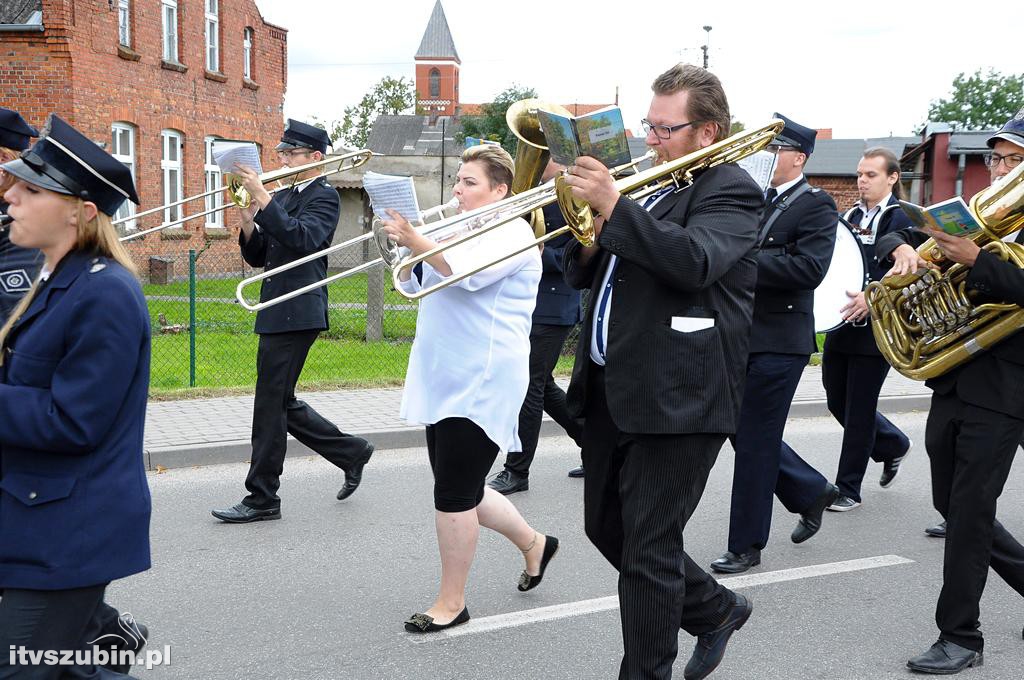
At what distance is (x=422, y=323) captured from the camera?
4.26m

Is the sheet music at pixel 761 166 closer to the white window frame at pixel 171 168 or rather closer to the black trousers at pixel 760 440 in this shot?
the black trousers at pixel 760 440

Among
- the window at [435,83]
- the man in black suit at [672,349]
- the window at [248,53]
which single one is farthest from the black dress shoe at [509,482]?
the window at [435,83]

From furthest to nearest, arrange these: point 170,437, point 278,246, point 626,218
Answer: point 170,437 → point 278,246 → point 626,218

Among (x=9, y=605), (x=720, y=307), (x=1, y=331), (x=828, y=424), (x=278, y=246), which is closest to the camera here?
(x=9, y=605)

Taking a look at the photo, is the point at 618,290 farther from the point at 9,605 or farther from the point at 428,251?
the point at 9,605

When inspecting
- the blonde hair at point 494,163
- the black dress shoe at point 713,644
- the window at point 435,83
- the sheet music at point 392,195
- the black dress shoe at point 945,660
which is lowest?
the black dress shoe at point 945,660

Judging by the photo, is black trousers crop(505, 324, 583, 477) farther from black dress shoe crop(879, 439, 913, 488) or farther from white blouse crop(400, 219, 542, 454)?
white blouse crop(400, 219, 542, 454)

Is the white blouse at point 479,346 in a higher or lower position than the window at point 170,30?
lower

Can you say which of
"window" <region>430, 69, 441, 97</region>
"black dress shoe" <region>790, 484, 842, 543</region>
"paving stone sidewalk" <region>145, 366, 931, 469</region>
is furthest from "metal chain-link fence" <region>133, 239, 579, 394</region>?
"window" <region>430, 69, 441, 97</region>

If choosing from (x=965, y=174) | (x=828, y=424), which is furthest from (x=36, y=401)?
(x=965, y=174)

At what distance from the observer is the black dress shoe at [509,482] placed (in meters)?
6.71

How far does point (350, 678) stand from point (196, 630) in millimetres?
814

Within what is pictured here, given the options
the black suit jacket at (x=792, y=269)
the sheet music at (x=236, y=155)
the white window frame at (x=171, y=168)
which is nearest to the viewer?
the black suit jacket at (x=792, y=269)

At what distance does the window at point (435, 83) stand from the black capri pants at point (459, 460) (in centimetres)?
10039
